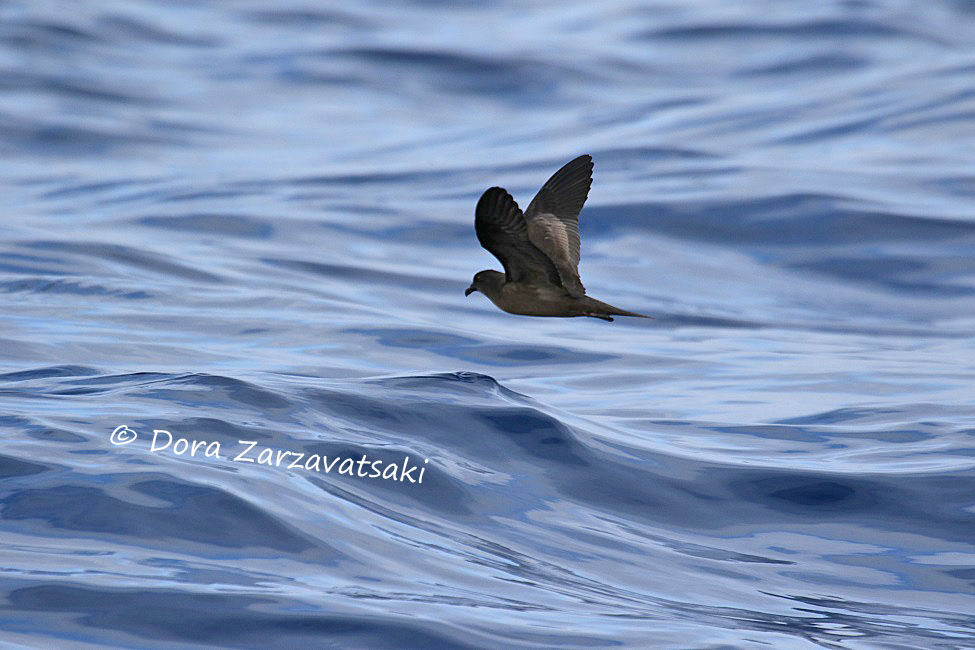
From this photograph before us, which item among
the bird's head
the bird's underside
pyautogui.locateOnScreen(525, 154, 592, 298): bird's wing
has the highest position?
pyautogui.locateOnScreen(525, 154, 592, 298): bird's wing

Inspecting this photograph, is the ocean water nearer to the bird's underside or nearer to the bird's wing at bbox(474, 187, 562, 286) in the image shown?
the bird's underside

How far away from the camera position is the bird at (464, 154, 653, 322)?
18.4 ft

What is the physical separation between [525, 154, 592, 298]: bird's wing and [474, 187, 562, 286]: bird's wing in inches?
12.8

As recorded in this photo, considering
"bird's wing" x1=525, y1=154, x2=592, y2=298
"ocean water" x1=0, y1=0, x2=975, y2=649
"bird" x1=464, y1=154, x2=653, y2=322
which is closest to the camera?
"ocean water" x1=0, y1=0, x2=975, y2=649

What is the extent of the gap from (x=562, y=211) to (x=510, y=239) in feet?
2.73

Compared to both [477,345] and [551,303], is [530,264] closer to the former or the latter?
[551,303]

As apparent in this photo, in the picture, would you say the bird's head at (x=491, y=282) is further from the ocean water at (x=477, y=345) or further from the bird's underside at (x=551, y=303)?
the ocean water at (x=477, y=345)

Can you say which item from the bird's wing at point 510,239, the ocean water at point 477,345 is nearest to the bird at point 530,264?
the bird's wing at point 510,239

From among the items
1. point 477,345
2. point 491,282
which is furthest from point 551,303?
point 477,345

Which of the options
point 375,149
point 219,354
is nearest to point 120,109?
point 375,149

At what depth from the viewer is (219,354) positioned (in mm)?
9422

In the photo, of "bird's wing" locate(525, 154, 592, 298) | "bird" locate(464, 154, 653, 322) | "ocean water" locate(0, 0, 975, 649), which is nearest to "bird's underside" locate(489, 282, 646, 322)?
"bird" locate(464, 154, 653, 322)

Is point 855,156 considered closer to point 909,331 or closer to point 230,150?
point 909,331

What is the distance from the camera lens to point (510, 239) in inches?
226
